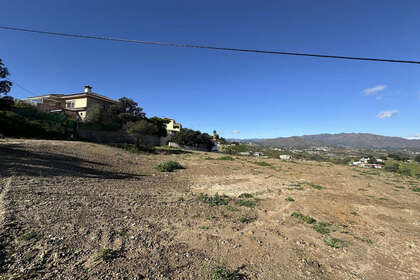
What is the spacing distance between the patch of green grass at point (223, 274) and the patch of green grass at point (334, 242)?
2.66 meters

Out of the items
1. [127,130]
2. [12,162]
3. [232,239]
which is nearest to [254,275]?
[232,239]

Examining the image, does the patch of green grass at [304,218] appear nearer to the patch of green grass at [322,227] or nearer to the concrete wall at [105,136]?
the patch of green grass at [322,227]

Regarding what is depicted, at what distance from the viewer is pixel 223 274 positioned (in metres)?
2.69

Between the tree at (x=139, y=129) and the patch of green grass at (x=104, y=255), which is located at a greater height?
the tree at (x=139, y=129)

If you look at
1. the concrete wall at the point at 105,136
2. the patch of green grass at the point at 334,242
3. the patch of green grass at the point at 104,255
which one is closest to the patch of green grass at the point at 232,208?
the patch of green grass at the point at 334,242

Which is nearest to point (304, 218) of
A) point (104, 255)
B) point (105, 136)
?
point (104, 255)

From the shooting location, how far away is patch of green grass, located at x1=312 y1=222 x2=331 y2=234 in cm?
467

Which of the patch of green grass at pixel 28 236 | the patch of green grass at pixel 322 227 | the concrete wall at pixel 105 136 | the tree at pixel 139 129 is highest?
the tree at pixel 139 129

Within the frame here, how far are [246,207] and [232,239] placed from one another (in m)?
2.41

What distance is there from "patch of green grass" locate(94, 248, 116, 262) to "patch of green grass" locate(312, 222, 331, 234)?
5.08 metres

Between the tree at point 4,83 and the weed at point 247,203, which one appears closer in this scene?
the weed at point 247,203

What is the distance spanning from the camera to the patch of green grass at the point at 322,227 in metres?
4.67

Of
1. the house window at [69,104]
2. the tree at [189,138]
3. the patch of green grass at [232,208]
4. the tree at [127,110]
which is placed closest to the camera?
the patch of green grass at [232,208]

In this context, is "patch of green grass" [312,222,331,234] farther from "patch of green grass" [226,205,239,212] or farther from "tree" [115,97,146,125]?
"tree" [115,97,146,125]
